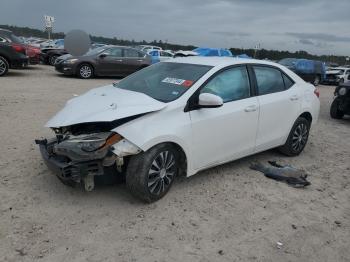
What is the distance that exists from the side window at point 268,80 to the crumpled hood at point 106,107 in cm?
182

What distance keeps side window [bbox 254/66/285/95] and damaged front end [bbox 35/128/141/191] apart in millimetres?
2358

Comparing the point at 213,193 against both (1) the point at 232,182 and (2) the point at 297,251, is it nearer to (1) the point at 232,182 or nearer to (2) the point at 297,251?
(1) the point at 232,182

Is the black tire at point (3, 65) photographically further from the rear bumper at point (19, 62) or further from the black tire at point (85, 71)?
the black tire at point (85, 71)

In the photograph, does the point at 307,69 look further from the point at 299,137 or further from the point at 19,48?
the point at 299,137

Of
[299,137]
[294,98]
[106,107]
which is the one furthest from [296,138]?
[106,107]

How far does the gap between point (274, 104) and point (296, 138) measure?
1021mm

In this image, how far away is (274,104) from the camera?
5.64 m

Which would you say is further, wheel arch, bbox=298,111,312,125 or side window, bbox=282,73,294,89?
wheel arch, bbox=298,111,312,125

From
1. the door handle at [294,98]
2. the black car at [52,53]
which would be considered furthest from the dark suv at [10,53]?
the door handle at [294,98]

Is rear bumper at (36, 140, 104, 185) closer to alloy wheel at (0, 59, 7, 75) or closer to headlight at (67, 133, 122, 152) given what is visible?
headlight at (67, 133, 122, 152)

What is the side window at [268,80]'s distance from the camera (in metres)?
5.56

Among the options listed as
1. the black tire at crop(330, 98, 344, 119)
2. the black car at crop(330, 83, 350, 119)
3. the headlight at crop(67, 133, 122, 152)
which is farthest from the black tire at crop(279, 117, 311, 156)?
the black tire at crop(330, 98, 344, 119)

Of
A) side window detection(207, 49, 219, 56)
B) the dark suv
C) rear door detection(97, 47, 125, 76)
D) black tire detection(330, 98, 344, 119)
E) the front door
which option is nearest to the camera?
the front door

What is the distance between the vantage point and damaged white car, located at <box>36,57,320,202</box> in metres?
4.07
